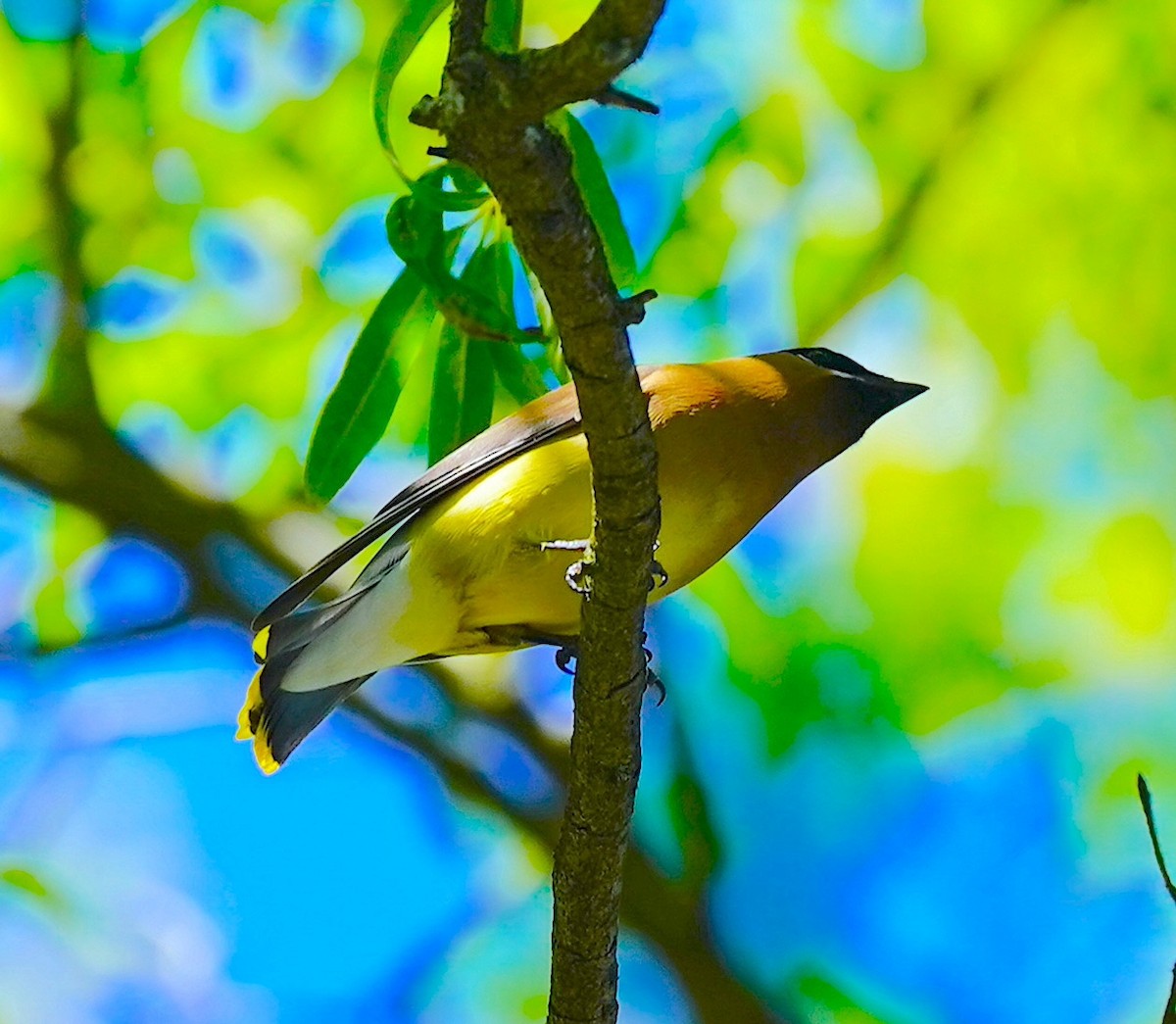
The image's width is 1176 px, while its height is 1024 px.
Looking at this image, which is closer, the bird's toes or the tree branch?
the tree branch

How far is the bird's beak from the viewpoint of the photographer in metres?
1.56

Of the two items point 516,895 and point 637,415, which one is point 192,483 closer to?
point 516,895

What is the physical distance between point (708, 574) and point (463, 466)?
0.75m

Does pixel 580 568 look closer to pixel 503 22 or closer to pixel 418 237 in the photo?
pixel 418 237

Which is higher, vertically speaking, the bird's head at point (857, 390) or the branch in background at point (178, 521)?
the branch in background at point (178, 521)

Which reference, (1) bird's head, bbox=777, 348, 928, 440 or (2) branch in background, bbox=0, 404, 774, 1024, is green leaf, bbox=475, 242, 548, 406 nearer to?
(1) bird's head, bbox=777, 348, 928, 440

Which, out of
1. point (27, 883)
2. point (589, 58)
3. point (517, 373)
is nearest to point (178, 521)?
point (27, 883)

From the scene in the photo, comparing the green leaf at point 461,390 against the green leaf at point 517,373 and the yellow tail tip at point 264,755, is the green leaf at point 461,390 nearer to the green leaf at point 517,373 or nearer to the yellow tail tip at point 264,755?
the green leaf at point 517,373

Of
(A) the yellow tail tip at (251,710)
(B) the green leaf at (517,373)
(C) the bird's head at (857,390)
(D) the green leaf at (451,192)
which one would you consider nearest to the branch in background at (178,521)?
(A) the yellow tail tip at (251,710)

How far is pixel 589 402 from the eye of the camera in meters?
0.96

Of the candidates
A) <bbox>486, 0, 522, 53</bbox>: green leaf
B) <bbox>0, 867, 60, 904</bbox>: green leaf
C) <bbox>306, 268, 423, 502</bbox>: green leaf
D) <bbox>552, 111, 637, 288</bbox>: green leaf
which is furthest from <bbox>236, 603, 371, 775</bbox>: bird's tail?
<bbox>0, 867, 60, 904</bbox>: green leaf

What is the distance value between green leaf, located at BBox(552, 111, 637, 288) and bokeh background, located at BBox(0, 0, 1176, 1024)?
0.49 meters

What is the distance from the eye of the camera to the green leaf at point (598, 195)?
1.53 metres

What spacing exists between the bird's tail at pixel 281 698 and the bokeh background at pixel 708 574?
579mm
